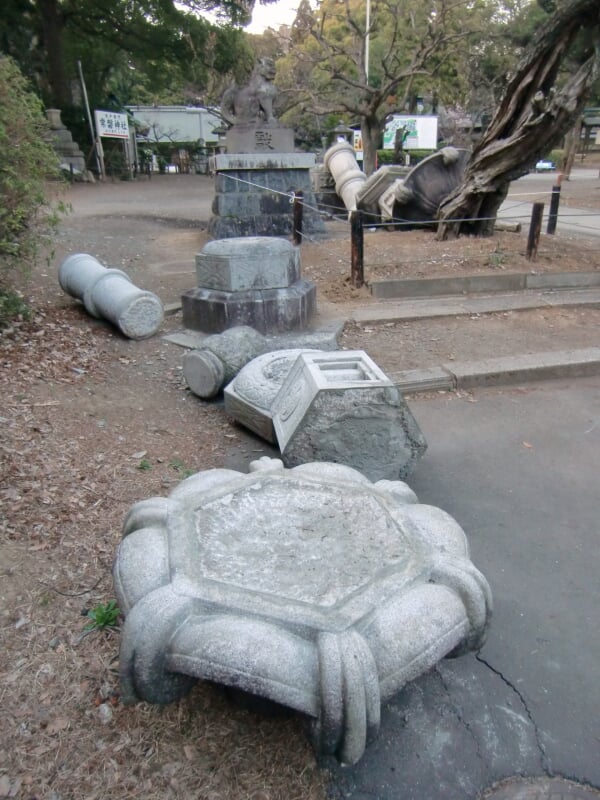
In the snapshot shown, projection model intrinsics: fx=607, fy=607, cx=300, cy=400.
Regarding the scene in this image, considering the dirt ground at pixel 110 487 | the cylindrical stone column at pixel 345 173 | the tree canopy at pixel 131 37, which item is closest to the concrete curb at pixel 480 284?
the dirt ground at pixel 110 487

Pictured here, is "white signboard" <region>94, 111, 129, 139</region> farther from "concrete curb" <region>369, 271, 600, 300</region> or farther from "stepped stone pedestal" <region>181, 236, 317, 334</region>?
"stepped stone pedestal" <region>181, 236, 317, 334</region>

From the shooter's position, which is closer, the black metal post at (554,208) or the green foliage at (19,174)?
the green foliage at (19,174)

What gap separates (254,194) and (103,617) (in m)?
9.01

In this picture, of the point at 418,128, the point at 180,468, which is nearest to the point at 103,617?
the point at 180,468

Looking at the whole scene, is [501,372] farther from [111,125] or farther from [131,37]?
[131,37]

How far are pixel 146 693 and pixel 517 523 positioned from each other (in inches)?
88.8

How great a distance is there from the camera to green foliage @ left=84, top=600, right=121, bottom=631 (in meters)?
2.53

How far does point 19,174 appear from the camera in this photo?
17.2 feet

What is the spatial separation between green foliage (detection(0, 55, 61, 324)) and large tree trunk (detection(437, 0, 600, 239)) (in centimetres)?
592

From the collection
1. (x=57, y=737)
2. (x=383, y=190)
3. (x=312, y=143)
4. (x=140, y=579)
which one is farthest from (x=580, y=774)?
(x=312, y=143)

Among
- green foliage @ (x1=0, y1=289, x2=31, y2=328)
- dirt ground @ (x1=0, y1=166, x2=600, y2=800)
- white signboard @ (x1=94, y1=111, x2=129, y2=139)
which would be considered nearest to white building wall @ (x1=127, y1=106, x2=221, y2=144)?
white signboard @ (x1=94, y1=111, x2=129, y2=139)

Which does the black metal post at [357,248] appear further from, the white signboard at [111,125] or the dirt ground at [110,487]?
the white signboard at [111,125]

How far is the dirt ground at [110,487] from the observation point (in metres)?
2.02

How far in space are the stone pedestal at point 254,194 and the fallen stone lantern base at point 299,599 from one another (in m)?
8.52
